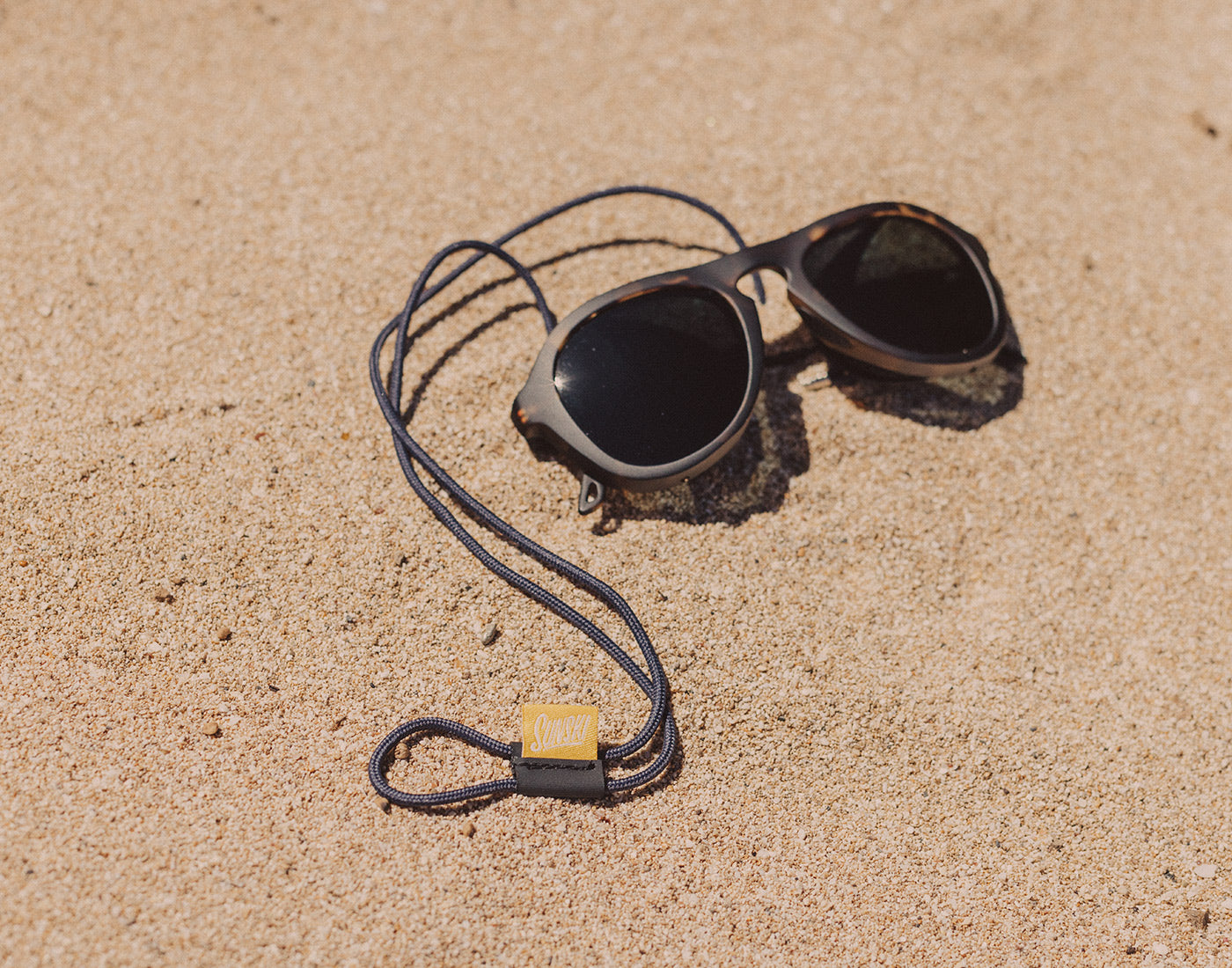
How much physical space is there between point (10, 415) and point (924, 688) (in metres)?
1.65

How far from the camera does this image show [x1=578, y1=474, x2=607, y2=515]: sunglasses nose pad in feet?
4.50

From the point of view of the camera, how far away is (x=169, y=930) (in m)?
1.09

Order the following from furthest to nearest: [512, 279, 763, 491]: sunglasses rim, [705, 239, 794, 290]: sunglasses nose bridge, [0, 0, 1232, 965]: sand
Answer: [705, 239, 794, 290]: sunglasses nose bridge
[512, 279, 763, 491]: sunglasses rim
[0, 0, 1232, 965]: sand

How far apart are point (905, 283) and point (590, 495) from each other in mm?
756

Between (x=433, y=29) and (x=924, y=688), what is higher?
(x=433, y=29)

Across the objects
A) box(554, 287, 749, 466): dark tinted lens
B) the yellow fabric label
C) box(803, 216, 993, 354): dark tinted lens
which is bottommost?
the yellow fabric label

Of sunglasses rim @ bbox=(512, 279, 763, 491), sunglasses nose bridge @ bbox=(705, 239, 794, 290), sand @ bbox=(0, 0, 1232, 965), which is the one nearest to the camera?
sand @ bbox=(0, 0, 1232, 965)

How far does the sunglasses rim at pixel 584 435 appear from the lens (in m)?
1.33

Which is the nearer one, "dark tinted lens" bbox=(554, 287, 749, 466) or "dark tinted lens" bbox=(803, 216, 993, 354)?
"dark tinted lens" bbox=(554, 287, 749, 466)

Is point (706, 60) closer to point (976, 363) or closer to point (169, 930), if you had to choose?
point (976, 363)

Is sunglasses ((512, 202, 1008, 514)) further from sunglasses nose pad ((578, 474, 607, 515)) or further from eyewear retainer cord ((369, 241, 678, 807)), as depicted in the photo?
eyewear retainer cord ((369, 241, 678, 807))

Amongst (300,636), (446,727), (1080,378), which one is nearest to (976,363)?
(1080,378)

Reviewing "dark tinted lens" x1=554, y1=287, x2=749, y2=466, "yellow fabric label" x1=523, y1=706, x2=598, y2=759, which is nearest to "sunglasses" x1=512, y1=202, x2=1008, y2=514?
"dark tinted lens" x1=554, y1=287, x2=749, y2=466

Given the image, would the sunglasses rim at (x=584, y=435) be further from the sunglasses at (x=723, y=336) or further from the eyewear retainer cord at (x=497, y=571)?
the eyewear retainer cord at (x=497, y=571)
